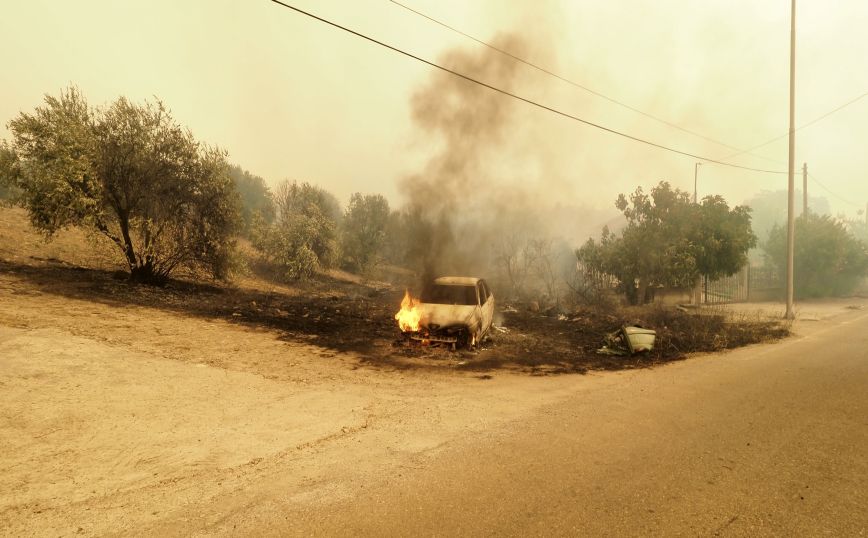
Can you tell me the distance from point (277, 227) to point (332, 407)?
83.3 ft

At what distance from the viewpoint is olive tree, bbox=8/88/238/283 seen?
1324cm

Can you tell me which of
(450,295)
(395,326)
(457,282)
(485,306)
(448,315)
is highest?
(457,282)

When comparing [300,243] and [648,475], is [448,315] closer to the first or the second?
[648,475]

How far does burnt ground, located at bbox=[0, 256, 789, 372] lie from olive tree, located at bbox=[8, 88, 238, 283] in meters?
1.62

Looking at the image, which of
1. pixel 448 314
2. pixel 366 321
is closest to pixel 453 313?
pixel 448 314

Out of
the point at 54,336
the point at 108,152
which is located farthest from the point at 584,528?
the point at 108,152

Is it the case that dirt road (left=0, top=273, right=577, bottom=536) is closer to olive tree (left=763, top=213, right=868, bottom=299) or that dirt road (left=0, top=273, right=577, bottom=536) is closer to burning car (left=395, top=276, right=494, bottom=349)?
burning car (left=395, top=276, right=494, bottom=349)

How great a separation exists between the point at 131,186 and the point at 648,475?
1814 centimetres

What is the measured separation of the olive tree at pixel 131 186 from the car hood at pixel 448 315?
1150 cm

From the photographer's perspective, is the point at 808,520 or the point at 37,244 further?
the point at 37,244

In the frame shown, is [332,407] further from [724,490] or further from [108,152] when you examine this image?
[108,152]

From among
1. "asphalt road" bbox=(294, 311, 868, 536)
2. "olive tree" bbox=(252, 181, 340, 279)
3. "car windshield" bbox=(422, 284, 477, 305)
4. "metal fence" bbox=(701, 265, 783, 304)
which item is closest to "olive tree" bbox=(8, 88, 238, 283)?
"olive tree" bbox=(252, 181, 340, 279)

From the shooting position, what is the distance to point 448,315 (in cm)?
1027

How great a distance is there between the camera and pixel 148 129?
50.2ft
